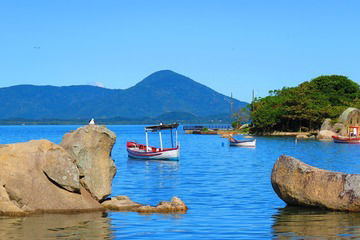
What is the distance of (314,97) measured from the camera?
14288cm

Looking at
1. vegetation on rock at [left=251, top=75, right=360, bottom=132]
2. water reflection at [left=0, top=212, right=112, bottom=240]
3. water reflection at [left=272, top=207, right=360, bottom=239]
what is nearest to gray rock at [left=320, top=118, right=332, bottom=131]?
vegetation on rock at [left=251, top=75, right=360, bottom=132]

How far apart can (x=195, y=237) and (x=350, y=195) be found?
7891 millimetres

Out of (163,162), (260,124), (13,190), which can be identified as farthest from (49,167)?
(260,124)

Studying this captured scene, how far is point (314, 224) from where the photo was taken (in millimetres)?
23594

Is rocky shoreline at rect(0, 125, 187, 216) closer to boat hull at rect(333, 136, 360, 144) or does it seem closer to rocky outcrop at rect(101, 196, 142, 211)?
rocky outcrop at rect(101, 196, 142, 211)

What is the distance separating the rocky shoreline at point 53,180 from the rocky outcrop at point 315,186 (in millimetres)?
4538

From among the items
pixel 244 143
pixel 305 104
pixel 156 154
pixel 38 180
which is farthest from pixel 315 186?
pixel 305 104

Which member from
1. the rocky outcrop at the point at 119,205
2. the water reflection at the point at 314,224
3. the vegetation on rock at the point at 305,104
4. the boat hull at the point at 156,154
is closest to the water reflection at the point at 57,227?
the rocky outcrop at the point at 119,205

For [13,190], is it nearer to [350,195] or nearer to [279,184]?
[279,184]

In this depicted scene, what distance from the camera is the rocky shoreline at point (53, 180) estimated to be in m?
25.2

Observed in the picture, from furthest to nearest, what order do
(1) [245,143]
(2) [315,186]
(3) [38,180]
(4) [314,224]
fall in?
(1) [245,143], (2) [315,186], (3) [38,180], (4) [314,224]

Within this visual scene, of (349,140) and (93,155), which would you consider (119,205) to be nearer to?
(93,155)

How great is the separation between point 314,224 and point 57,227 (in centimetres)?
940

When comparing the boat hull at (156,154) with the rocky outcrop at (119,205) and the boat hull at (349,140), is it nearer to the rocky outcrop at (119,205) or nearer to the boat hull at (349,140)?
the rocky outcrop at (119,205)
